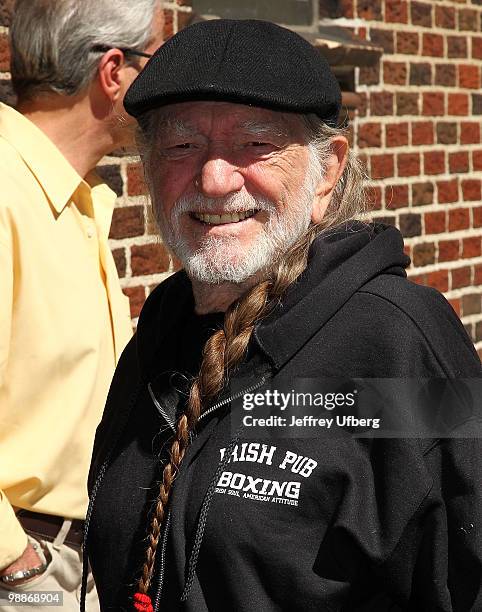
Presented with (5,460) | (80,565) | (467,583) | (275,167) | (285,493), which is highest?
(275,167)

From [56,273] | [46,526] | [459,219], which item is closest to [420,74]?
[459,219]

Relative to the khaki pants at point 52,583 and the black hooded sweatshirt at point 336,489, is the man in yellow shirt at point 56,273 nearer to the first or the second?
the khaki pants at point 52,583

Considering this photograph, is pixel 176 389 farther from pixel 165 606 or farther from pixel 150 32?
pixel 150 32

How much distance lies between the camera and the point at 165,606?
1.66 metres

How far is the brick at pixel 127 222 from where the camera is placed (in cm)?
319

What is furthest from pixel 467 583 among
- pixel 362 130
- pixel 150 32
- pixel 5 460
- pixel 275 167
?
pixel 362 130

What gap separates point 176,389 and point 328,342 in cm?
34

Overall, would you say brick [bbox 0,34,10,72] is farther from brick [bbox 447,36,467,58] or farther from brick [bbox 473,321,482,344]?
brick [bbox 473,321,482,344]

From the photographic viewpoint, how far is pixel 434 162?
14.7 feet

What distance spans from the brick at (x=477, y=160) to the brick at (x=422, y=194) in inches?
15.5

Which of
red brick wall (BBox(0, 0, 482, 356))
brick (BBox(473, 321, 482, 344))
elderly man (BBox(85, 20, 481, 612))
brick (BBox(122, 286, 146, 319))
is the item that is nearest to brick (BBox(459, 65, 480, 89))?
red brick wall (BBox(0, 0, 482, 356))

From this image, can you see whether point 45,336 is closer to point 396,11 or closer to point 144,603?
point 144,603

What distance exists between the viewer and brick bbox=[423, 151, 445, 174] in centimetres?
444

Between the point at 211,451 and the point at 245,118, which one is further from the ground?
the point at 245,118
